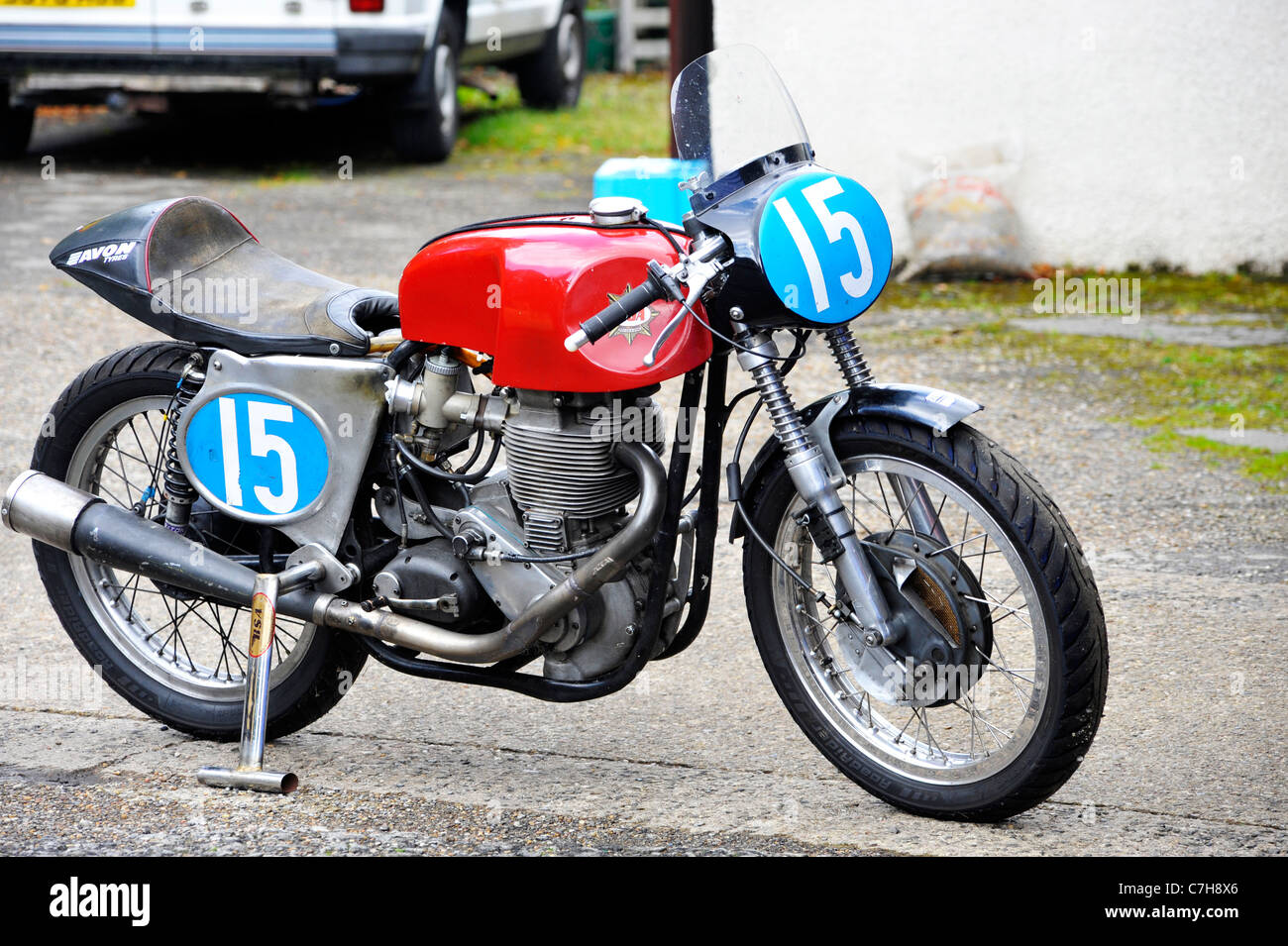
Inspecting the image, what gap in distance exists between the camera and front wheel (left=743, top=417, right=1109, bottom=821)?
3107mm

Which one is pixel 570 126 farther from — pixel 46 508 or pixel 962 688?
pixel 962 688

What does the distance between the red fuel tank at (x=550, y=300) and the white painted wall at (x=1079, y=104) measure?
568cm

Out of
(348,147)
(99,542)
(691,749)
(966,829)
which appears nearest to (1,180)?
(348,147)

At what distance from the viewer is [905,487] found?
3318 millimetres

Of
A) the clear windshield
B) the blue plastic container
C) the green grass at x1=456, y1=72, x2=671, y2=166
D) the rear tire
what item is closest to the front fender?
the clear windshield

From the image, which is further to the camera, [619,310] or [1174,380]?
[1174,380]

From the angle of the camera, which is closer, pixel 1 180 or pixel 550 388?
pixel 550 388

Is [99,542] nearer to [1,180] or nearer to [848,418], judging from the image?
[848,418]

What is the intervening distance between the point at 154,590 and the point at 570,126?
10.2 meters

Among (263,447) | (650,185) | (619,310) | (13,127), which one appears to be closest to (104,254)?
(263,447)

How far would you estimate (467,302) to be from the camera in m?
3.31

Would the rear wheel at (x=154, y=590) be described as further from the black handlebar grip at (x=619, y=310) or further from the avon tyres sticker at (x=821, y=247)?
the avon tyres sticker at (x=821, y=247)
